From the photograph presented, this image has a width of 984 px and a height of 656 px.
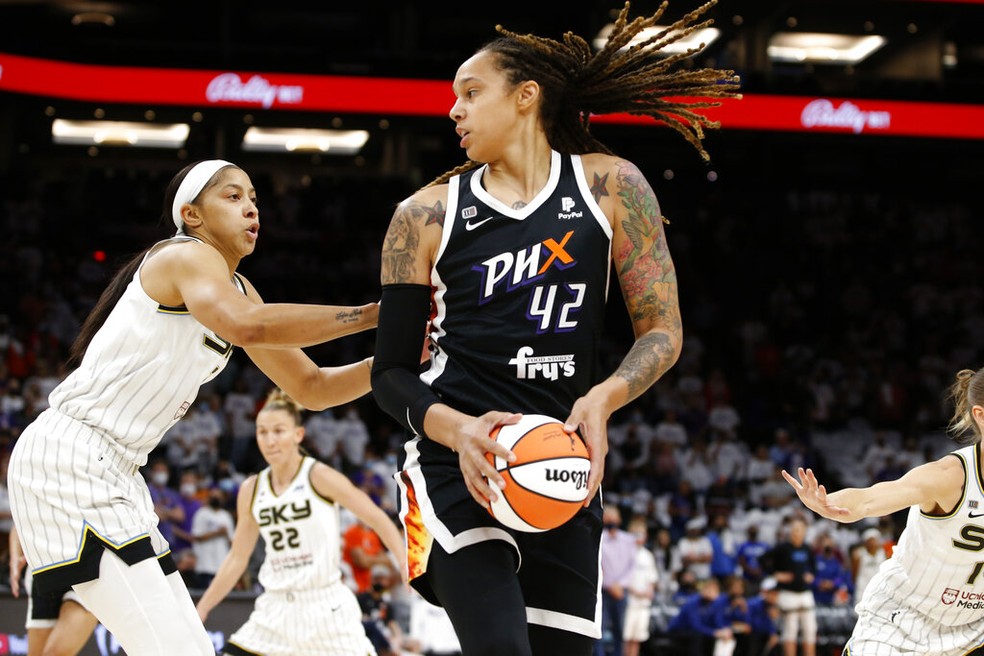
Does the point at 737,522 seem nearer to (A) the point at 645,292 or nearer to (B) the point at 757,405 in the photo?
(B) the point at 757,405

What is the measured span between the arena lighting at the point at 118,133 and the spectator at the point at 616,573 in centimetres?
1141

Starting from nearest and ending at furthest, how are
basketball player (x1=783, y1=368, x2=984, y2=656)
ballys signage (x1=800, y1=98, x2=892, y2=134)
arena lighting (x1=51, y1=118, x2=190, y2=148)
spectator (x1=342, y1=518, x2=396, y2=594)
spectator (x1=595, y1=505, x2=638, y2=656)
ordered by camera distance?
1. basketball player (x1=783, y1=368, x2=984, y2=656)
2. spectator (x1=342, y1=518, x2=396, y2=594)
3. spectator (x1=595, y1=505, x2=638, y2=656)
4. ballys signage (x1=800, y1=98, x2=892, y2=134)
5. arena lighting (x1=51, y1=118, x2=190, y2=148)

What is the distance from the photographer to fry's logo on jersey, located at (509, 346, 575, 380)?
321cm

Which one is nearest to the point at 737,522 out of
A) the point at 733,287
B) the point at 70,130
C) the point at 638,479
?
the point at 638,479

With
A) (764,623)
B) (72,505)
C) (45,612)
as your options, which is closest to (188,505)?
(45,612)

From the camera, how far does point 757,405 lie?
1833 cm

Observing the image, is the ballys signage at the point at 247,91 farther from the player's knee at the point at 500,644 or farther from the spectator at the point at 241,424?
the player's knee at the point at 500,644

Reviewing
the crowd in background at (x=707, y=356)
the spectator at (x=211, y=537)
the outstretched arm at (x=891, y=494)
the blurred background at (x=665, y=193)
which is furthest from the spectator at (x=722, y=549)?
the outstretched arm at (x=891, y=494)

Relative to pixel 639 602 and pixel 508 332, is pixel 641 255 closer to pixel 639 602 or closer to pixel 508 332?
pixel 508 332

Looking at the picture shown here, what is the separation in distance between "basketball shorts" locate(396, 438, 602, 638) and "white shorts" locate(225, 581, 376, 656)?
148 inches

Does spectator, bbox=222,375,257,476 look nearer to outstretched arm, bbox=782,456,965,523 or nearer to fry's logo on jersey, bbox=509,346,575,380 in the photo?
outstretched arm, bbox=782,456,965,523

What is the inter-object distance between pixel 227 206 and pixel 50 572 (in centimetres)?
133

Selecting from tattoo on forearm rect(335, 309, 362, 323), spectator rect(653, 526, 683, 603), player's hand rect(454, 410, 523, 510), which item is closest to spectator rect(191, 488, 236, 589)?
spectator rect(653, 526, 683, 603)

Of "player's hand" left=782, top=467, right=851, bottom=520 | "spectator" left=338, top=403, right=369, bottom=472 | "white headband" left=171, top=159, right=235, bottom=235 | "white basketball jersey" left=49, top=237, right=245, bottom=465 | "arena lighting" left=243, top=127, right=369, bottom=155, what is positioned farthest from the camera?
"arena lighting" left=243, top=127, right=369, bottom=155
